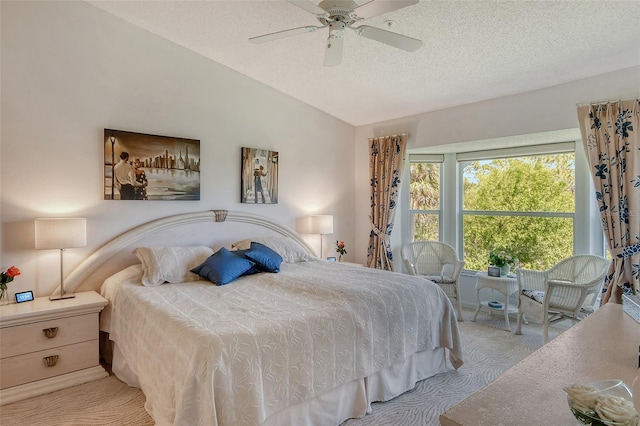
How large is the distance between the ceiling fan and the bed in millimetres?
1749

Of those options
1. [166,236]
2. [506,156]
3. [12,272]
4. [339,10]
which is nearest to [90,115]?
[166,236]

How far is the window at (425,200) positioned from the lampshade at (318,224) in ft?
A: 4.61

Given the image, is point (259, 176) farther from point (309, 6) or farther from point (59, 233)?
point (309, 6)

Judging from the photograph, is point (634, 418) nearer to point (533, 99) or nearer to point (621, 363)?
point (621, 363)

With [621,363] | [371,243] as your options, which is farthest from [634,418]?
[371,243]

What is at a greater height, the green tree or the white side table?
the green tree

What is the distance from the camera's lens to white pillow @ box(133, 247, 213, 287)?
3.05 metres

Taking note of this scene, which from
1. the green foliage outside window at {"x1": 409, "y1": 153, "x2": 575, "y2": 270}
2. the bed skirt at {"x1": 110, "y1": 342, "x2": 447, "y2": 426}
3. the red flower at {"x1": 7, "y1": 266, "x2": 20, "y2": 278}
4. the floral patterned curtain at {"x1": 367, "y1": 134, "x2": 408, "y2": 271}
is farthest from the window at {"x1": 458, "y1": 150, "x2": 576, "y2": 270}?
the red flower at {"x1": 7, "y1": 266, "x2": 20, "y2": 278}

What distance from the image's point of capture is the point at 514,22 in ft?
8.82

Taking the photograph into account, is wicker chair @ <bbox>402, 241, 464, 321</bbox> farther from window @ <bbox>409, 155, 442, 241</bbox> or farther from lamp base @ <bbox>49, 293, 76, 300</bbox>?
lamp base @ <bbox>49, 293, 76, 300</bbox>

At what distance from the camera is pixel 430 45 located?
10.2ft

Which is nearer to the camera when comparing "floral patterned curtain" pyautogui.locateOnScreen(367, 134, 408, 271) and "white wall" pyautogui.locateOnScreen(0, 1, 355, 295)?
"white wall" pyautogui.locateOnScreen(0, 1, 355, 295)

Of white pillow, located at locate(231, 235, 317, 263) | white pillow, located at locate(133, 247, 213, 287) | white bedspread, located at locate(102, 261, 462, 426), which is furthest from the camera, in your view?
white pillow, located at locate(231, 235, 317, 263)

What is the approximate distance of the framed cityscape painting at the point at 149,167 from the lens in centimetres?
331
